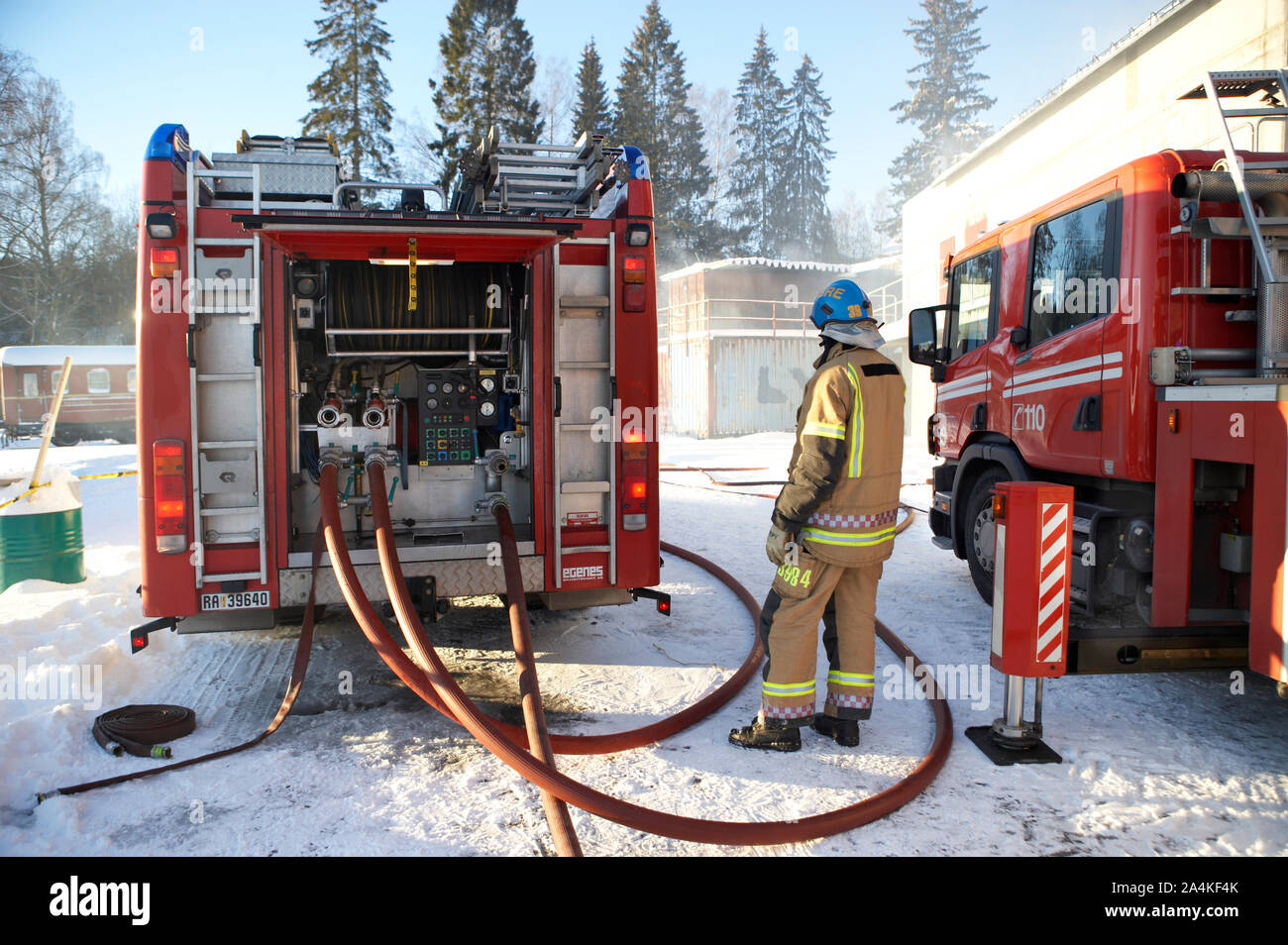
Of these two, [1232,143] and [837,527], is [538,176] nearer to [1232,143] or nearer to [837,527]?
[837,527]

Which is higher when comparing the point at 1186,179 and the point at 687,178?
the point at 687,178

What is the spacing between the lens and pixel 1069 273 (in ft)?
16.6

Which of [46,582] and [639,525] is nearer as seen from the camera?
[639,525]

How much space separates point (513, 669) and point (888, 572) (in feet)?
12.8

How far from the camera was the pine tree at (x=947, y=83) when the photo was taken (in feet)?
135

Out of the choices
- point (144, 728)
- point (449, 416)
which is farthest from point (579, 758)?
point (449, 416)

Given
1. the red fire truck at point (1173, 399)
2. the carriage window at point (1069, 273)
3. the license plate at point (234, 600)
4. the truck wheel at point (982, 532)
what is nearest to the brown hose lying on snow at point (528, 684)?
the license plate at point (234, 600)

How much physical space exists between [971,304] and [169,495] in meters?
5.51

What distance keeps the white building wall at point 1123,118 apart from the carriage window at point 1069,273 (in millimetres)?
3736

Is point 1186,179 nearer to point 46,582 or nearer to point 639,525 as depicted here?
point 639,525
